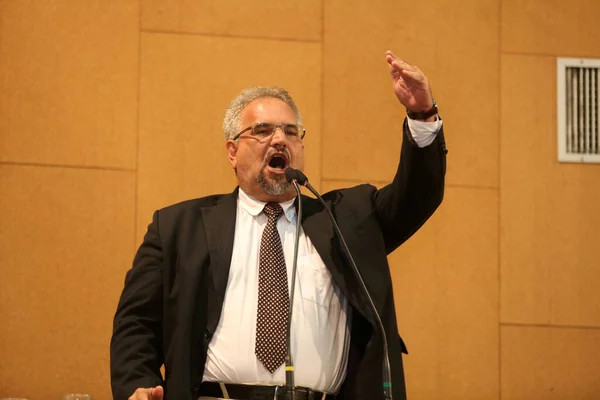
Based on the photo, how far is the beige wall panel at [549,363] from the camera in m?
4.11

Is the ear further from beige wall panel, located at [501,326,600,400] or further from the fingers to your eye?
beige wall panel, located at [501,326,600,400]

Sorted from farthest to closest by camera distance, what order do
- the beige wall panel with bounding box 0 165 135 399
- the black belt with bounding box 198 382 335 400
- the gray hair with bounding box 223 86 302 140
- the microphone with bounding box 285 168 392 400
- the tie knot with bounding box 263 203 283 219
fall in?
the beige wall panel with bounding box 0 165 135 399 < the gray hair with bounding box 223 86 302 140 < the tie knot with bounding box 263 203 283 219 < the black belt with bounding box 198 382 335 400 < the microphone with bounding box 285 168 392 400

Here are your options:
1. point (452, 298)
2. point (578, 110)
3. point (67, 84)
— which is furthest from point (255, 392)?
point (578, 110)

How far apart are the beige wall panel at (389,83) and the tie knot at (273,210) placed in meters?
1.28

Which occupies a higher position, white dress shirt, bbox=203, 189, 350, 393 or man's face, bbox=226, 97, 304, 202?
man's face, bbox=226, 97, 304, 202

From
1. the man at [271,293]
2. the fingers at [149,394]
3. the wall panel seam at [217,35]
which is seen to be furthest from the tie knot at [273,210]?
the wall panel seam at [217,35]

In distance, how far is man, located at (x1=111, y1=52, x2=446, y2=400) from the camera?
2.56m

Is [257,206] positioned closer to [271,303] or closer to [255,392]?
[271,303]

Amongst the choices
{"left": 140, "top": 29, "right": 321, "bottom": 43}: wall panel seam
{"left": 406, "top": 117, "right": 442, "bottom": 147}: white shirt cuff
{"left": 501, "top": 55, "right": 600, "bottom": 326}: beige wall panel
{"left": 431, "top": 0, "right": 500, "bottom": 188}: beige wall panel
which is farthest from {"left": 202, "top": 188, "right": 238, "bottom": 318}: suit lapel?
{"left": 501, "top": 55, "right": 600, "bottom": 326}: beige wall panel

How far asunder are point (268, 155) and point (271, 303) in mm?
517

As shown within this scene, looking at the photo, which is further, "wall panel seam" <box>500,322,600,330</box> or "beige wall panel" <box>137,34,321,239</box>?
"wall panel seam" <box>500,322,600,330</box>

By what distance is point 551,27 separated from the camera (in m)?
4.34

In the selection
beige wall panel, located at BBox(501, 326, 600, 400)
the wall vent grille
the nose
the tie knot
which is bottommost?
beige wall panel, located at BBox(501, 326, 600, 400)

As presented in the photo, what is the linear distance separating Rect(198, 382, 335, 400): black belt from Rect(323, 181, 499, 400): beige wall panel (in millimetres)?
1553
